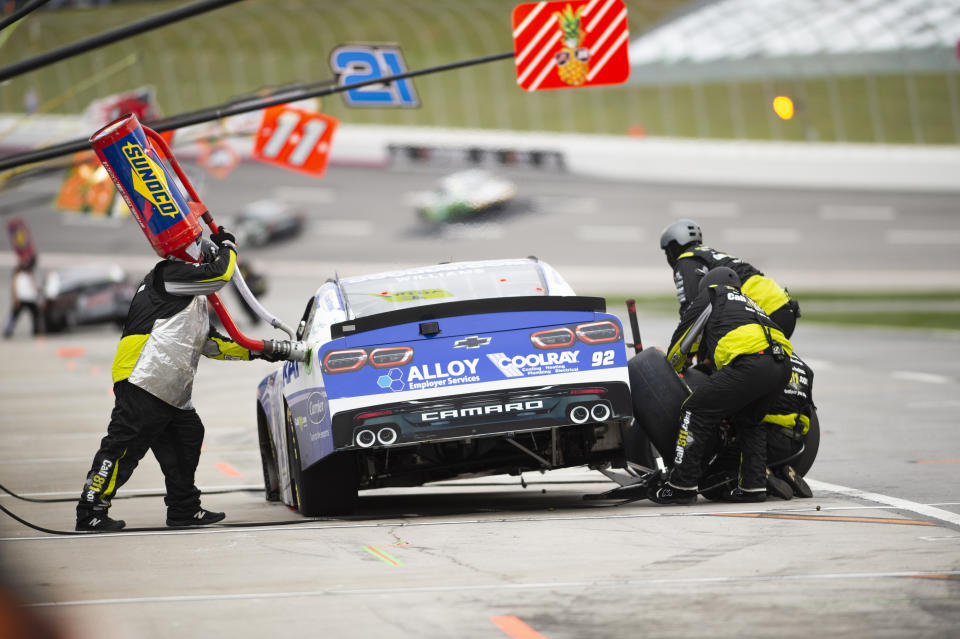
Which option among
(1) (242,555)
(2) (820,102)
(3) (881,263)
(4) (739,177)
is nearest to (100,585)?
(1) (242,555)

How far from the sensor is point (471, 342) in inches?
318

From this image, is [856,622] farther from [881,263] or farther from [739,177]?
[739,177]

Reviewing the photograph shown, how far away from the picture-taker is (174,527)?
8.52 meters

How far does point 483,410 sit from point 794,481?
212 cm

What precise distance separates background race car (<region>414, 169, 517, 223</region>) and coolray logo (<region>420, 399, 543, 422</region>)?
39964 millimetres

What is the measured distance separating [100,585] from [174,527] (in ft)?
6.41

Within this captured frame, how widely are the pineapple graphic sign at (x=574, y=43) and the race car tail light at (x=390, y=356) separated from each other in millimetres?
5752

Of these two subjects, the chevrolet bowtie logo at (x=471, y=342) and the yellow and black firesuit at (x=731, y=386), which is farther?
the yellow and black firesuit at (x=731, y=386)

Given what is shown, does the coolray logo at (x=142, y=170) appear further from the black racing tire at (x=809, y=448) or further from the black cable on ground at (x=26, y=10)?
the black racing tire at (x=809, y=448)

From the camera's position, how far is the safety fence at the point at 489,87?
53969 mm

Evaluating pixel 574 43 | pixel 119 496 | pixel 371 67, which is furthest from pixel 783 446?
pixel 371 67

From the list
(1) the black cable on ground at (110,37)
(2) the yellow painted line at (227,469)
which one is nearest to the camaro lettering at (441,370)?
(1) the black cable on ground at (110,37)

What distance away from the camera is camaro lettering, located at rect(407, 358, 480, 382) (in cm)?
801

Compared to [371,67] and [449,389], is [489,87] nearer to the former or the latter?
[371,67]
